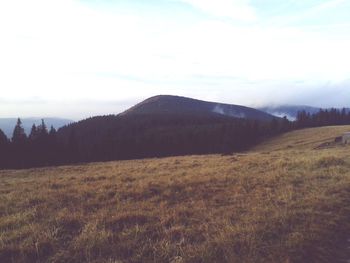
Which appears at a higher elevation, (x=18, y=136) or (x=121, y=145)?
(x=18, y=136)

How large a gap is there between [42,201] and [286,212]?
291 inches

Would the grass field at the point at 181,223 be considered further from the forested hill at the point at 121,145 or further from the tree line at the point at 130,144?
the forested hill at the point at 121,145

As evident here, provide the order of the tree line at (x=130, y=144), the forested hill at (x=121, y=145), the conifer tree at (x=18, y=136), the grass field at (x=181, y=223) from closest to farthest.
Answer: the grass field at (x=181, y=223) → the conifer tree at (x=18, y=136) → the tree line at (x=130, y=144) → the forested hill at (x=121, y=145)

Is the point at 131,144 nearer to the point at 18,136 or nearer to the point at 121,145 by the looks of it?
the point at 121,145

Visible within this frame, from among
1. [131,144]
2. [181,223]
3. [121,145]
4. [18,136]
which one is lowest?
[181,223]

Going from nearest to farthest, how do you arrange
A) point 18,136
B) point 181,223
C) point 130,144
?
point 181,223
point 18,136
point 130,144

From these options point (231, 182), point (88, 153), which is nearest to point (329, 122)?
point (88, 153)

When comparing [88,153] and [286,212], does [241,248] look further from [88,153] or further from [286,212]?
[88,153]

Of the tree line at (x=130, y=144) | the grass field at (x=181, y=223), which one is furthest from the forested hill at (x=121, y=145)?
the grass field at (x=181, y=223)

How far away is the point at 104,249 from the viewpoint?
695cm

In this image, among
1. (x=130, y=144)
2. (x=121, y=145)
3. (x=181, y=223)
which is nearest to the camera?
(x=181, y=223)

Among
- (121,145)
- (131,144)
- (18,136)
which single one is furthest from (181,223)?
(131,144)

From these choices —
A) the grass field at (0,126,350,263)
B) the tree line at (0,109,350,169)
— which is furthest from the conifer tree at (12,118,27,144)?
the grass field at (0,126,350,263)

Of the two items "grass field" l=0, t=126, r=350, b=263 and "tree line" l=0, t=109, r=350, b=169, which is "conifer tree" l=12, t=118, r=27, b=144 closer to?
"tree line" l=0, t=109, r=350, b=169
